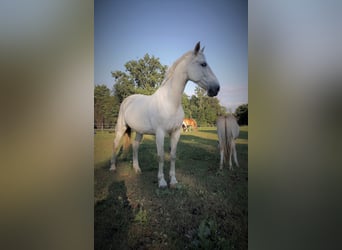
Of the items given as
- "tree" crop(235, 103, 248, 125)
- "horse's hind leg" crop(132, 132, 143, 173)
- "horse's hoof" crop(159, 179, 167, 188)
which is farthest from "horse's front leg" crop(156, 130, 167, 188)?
"tree" crop(235, 103, 248, 125)

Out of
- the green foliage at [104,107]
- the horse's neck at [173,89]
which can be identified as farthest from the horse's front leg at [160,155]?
the green foliage at [104,107]

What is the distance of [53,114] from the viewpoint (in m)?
1.57

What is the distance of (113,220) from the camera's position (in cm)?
164

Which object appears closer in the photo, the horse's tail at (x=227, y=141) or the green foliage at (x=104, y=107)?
the green foliage at (x=104, y=107)

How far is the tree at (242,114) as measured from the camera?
1708 mm

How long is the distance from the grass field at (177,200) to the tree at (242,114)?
0.05 meters

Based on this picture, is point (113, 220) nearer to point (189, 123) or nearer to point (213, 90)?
point (189, 123)

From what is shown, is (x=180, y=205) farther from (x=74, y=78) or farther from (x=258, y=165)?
(x=74, y=78)

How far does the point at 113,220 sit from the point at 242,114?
1.20 metres

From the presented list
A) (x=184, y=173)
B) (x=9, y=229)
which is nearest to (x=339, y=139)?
(x=184, y=173)

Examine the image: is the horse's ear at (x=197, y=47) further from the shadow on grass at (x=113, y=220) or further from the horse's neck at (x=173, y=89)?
the shadow on grass at (x=113, y=220)

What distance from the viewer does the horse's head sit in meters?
1.68

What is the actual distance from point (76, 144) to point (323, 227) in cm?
193

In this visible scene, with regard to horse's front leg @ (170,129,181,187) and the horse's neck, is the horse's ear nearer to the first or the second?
the horse's neck
